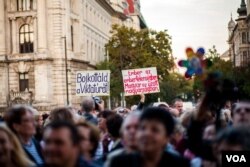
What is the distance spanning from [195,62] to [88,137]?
4.57ft

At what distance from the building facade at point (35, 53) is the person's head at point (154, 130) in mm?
46574

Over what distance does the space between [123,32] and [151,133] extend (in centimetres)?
6123

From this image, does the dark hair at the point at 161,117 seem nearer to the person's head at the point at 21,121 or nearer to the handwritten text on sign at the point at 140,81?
the person's head at the point at 21,121

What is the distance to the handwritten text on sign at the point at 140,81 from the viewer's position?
22.4m

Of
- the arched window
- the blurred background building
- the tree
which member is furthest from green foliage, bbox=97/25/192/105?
the arched window

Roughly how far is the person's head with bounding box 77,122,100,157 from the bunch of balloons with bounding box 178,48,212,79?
1.22 m

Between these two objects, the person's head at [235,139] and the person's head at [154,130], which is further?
the person's head at [154,130]

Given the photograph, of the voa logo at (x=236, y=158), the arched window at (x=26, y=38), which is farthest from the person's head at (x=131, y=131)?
the arched window at (x=26, y=38)

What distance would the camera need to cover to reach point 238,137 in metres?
4.45

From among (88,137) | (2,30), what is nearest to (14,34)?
(2,30)

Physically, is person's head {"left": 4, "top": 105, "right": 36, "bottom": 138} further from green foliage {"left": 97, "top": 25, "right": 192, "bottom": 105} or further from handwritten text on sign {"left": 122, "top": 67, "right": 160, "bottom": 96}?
green foliage {"left": 97, "top": 25, "right": 192, "bottom": 105}

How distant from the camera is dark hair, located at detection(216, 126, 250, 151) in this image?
445 cm

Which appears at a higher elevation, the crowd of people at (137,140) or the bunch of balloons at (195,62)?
the bunch of balloons at (195,62)

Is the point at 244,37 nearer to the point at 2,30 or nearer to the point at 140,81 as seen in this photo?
the point at 2,30
